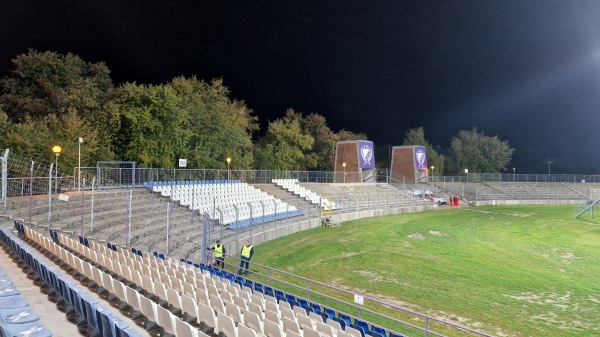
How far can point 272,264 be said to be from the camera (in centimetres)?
2111

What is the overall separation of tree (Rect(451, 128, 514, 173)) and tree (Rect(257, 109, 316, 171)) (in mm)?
39993

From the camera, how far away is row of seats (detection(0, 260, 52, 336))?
4754 mm

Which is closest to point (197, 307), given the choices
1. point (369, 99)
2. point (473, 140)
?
point (473, 140)

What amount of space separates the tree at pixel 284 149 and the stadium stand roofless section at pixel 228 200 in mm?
27929

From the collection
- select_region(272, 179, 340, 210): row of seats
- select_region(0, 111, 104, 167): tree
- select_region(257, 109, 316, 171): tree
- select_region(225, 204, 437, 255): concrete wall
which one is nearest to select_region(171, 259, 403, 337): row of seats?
select_region(225, 204, 437, 255): concrete wall

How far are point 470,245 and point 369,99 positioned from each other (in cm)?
9781

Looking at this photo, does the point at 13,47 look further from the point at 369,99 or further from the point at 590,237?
the point at 369,99

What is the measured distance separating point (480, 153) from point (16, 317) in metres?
98.1

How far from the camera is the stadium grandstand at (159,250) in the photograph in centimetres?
777

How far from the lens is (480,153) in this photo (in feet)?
308

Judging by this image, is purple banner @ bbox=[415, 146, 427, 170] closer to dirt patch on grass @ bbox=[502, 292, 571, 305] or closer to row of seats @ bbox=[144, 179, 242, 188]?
row of seats @ bbox=[144, 179, 242, 188]

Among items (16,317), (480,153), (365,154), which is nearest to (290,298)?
(16,317)

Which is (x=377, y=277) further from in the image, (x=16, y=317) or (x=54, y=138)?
(x=54, y=138)

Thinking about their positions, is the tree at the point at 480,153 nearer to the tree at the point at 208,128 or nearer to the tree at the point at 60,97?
the tree at the point at 208,128
